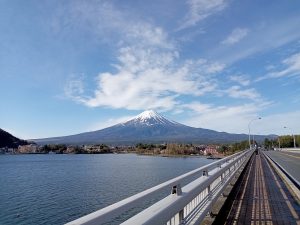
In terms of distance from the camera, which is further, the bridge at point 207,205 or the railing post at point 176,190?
the railing post at point 176,190

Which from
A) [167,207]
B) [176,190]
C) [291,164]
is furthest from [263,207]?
[291,164]

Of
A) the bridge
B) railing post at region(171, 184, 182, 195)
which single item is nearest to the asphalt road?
the bridge

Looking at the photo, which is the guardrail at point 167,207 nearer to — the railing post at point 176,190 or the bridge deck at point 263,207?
the railing post at point 176,190

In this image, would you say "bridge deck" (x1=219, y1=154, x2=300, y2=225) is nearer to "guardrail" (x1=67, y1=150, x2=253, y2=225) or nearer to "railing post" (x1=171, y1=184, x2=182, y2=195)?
"guardrail" (x1=67, y1=150, x2=253, y2=225)

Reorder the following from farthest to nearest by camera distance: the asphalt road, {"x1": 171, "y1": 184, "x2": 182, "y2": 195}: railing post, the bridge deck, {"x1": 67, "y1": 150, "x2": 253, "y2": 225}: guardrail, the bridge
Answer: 1. the asphalt road
2. the bridge deck
3. {"x1": 171, "y1": 184, "x2": 182, "y2": 195}: railing post
4. the bridge
5. {"x1": 67, "y1": 150, "x2": 253, "y2": 225}: guardrail

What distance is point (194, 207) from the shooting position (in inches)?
289

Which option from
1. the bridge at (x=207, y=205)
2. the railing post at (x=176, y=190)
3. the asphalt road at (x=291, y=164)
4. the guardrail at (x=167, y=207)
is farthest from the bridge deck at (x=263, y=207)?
the asphalt road at (x=291, y=164)

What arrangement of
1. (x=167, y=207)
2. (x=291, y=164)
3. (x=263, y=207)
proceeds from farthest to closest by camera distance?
(x=291, y=164) < (x=263, y=207) < (x=167, y=207)

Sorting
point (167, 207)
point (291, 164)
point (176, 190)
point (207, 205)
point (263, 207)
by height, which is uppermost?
point (176, 190)

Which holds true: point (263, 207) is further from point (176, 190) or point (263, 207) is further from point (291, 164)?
point (291, 164)

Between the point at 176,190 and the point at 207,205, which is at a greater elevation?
the point at 176,190

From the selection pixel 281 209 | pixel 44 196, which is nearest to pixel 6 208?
pixel 44 196

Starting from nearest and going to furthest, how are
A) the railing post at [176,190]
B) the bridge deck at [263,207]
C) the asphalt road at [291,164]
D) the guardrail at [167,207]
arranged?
the guardrail at [167,207]
the railing post at [176,190]
the bridge deck at [263,207]
the asphalt road at [291,164]

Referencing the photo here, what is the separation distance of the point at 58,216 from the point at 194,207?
23.6 metres
